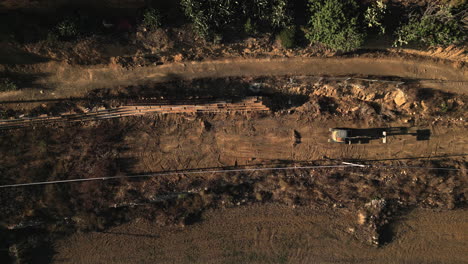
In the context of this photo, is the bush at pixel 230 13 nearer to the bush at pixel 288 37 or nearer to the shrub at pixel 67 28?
the bush at pixel 288 37

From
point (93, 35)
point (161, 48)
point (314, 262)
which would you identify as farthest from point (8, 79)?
point (314, 262)

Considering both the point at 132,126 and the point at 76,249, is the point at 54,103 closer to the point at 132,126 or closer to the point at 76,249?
the point at 132,126

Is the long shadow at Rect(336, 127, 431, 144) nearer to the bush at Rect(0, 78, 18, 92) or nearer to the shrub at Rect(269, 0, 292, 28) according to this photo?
the shrub at Rect(269, 0, 292, 28)

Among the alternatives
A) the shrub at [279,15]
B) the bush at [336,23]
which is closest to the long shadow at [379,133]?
the bush at [336,23]

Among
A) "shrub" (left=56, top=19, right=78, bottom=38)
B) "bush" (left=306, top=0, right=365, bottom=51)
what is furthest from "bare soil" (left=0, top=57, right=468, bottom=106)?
"bush" (left=306, top=0, right=365, bottom=51)

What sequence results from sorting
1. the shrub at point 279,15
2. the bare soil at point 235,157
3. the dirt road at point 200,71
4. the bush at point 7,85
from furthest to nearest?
the bare soil at point 235,157 → the dirt road at point 200,71 → the bush at point 7,85 → the shrub at point 279,15

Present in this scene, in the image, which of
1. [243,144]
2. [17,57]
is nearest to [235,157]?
[243,144]
